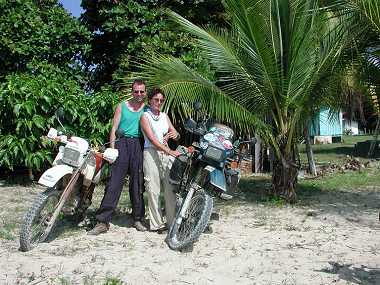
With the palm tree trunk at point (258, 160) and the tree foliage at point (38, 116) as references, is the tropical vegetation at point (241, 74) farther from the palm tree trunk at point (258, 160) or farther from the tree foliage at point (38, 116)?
the palm tree trunk at point (258, 160)

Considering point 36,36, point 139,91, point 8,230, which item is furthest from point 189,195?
point 36,36

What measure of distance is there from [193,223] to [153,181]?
2.71 ft

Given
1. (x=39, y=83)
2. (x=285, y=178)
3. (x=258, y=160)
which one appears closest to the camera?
(x=285, y=178)

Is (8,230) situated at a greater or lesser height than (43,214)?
lesser

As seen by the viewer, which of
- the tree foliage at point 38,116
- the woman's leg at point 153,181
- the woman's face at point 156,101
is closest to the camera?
the woman's face at point 156,101

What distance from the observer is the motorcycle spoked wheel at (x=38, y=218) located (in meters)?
4.76

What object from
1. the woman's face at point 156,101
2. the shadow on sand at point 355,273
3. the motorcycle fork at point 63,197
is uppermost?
the woman's face at point 156,101

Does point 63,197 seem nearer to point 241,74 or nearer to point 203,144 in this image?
point 203,144

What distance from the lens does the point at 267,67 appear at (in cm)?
709

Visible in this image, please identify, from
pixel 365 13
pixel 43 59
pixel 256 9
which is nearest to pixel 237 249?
pixel 365 13

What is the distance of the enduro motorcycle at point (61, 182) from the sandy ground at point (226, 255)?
0.20 metres

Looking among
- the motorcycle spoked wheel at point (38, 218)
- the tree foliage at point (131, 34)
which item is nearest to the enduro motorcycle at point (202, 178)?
the motorcycle spoked wheel at point (38, 218)

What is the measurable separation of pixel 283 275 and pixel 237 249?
830 millimetres

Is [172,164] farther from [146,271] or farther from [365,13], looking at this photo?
[365,13]
